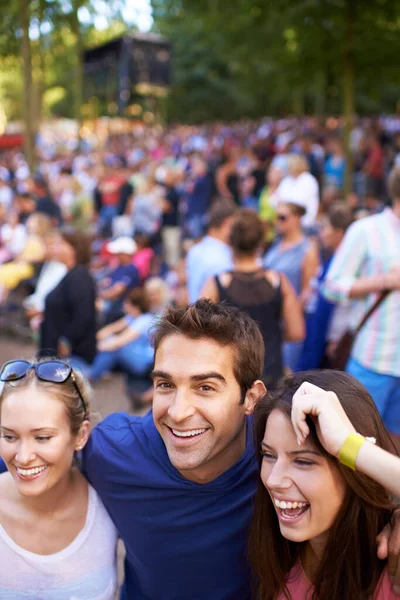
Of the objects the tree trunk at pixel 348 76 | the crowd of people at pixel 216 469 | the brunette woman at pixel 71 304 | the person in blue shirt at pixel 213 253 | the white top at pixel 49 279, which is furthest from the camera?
the tree trunk at pixel 348 76

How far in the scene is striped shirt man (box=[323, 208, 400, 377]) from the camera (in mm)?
3396

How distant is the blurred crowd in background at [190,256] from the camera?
441 cm

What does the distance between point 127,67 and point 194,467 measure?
71.2 feet

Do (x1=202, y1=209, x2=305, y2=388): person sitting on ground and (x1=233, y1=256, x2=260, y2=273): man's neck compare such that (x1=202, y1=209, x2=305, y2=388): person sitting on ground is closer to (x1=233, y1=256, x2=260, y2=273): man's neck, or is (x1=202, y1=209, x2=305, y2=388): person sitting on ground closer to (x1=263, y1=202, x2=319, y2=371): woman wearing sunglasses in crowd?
(x1=233, y1=256, x2=260, y2=273): man's neck

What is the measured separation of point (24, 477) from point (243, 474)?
679mm

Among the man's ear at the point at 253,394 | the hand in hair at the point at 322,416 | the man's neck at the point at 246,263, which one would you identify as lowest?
the man's neck at the point at 246,263

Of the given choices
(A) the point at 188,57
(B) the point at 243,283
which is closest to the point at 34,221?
(B) the point at 243,283

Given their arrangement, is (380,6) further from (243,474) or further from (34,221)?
(243,474)

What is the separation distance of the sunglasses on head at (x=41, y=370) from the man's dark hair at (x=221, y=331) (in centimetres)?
33

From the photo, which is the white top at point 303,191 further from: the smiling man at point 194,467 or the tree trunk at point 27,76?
the tree trunk at point 27,76

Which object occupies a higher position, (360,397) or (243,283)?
(360,397)

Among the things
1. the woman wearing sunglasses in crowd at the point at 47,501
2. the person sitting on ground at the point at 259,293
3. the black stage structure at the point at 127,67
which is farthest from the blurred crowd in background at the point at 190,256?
the black stage structure at the point at 127,67

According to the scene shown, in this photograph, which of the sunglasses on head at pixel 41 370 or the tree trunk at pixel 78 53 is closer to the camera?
the sunglasses on head at pixel 41 370

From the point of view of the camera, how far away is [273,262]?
220 inches
